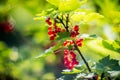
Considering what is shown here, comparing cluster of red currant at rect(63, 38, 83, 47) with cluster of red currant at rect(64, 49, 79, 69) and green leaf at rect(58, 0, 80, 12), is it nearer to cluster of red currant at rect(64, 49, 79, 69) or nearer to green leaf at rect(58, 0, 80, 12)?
cluster of red currant at rect(64, 49, 79, 69)

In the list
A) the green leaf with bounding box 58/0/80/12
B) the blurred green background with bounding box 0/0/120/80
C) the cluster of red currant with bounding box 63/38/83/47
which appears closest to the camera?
the green leaf with bounding box 58/0/80/12

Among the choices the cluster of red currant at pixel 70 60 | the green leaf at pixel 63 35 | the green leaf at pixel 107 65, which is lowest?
the green leaf at pixel 107 65

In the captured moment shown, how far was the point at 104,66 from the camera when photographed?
1.13 meters

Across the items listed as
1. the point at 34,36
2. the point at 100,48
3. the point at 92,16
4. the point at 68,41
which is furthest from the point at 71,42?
the point at 34,36

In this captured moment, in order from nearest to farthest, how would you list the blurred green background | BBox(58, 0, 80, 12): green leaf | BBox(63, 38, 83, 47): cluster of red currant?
BBox(58, 0, 80, 12): green leaf → BBox(63, 38, 83, 47): cluster of red currant → the blurred green background

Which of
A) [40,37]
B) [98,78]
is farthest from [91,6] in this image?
[98,78]

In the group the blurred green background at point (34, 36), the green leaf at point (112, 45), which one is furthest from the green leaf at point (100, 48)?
the blurred green background at point (34, 36)

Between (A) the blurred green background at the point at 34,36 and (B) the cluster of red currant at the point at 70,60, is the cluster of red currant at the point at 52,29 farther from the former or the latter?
(A) the blurred green background at the point at 34,36

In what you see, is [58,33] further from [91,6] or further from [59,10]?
[91,6]

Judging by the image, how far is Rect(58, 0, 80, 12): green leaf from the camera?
1110 millimetres

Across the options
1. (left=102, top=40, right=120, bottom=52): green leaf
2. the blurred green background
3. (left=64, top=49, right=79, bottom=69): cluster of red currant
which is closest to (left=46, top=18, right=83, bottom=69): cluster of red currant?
(left=64, top=49, right=79, bottom=69): cluster of red currant

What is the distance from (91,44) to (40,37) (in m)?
1.12

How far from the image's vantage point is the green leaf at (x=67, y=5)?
111 centimetres

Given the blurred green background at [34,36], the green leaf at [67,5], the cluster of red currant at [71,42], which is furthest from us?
the blurred green background at [34,36]
